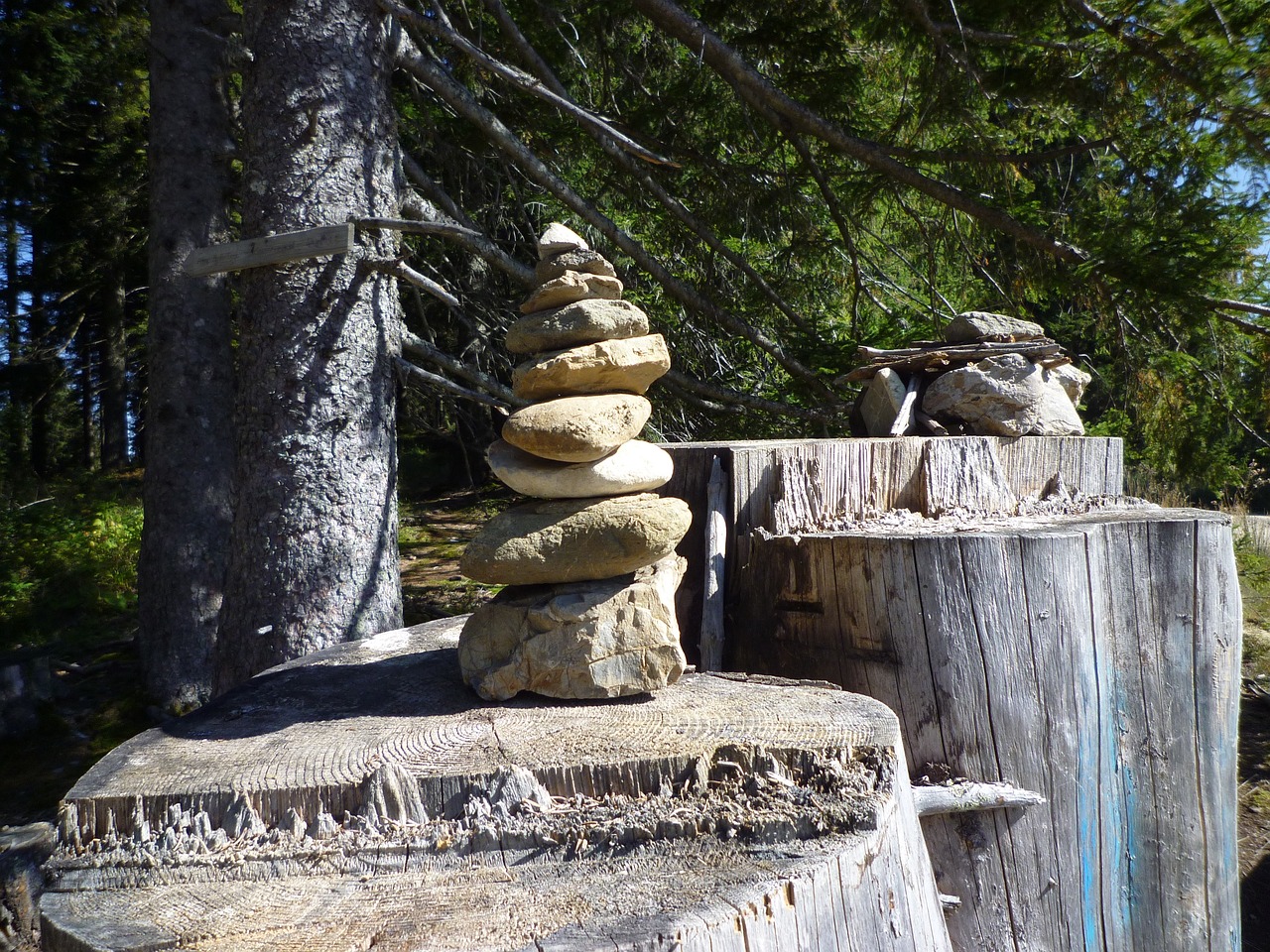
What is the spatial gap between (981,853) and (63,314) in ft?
47.4

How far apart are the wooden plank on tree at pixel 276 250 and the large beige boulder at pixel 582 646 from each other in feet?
6.78

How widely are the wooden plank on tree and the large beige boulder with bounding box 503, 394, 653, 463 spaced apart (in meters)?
1.84

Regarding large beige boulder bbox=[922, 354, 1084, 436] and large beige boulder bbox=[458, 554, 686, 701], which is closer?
large beige boulder bbox=[458, 554, 686, 701]

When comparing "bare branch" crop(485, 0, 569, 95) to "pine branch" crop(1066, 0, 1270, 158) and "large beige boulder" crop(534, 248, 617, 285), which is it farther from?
"pine branch" crop(1066, 0, 1270, 158)

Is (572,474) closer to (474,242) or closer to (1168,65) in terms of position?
(474,242)

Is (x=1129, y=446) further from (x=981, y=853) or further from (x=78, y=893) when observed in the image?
(x=78, y=893)

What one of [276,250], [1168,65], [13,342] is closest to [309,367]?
[276,250]

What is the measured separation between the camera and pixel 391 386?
4.36 m

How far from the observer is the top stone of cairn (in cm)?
248

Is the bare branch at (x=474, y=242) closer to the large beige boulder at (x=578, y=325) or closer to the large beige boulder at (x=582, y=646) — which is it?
the large beige boulder at (x=578, y=325)

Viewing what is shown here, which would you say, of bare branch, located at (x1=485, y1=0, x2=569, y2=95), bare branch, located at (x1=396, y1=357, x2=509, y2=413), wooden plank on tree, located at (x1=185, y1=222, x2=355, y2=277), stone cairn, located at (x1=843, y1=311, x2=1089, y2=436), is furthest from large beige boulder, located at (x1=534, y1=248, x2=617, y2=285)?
bare branch, located at (x1=485, y1=0, x2=569, y2=95)

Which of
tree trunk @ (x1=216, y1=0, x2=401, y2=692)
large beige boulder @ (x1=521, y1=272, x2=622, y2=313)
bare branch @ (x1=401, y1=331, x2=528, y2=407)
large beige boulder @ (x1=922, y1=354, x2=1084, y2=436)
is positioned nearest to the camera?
large beige boulder @ (x1=521, y1=272, x2=622, y2=313)

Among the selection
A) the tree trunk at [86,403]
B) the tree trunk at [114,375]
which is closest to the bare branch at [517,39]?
the tree trunk at [114,375]

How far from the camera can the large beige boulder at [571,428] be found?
7.27 ft
